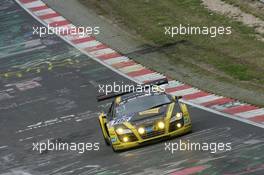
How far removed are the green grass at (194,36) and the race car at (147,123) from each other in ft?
15.6

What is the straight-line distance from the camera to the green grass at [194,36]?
25.3m

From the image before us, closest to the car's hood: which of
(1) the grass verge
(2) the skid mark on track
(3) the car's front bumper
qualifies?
(3) the car's front bumper

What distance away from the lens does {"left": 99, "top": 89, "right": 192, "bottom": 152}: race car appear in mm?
18891

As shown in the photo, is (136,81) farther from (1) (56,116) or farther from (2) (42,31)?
(2) (42,31)

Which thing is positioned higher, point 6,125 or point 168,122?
point 168,122

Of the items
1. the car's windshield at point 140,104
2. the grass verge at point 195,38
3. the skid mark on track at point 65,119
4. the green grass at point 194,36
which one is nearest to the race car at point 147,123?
the car's windshield at point 140,104

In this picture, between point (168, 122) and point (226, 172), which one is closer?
point (226, 172)

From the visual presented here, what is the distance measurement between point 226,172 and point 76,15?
18.7 m

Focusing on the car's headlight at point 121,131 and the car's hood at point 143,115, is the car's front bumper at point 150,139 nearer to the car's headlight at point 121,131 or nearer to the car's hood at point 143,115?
the car's headlight at point 121,131

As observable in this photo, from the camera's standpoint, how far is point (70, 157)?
19672mm

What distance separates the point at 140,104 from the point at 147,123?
1246mm

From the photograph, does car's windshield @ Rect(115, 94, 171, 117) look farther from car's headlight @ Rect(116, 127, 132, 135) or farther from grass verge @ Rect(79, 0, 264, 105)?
grass verge @ Rect(79, 0, 264, 105)

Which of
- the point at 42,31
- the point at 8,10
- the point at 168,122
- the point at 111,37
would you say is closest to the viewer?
the point at 168,122

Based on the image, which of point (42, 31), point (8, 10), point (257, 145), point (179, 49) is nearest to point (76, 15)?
point (42, 31)
